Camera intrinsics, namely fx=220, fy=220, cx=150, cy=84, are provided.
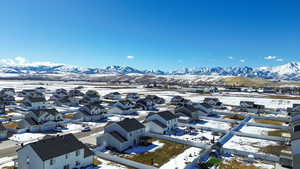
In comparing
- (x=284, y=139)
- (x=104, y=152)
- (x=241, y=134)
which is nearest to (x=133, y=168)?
(x=104, y=152)

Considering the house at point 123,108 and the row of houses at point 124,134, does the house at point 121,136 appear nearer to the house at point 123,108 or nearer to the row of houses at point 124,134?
the row of houses at point 124,134

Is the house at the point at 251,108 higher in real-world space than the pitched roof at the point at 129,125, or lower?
lower

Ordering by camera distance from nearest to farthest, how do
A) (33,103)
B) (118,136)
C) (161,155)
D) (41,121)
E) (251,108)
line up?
1. (161,155)
2. (118,136)
3. (41,121)
4. (33,103)
5. (251,108)

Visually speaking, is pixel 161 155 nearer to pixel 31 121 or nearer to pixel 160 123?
pixel 160 123

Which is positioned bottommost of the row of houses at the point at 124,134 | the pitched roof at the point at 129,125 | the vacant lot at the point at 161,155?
the vacant lot at the point at 161,155

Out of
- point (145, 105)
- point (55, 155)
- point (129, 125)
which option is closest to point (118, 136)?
point (129, 125)

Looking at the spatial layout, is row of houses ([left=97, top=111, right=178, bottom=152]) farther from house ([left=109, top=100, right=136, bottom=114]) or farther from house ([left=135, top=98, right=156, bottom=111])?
house ([left=135, top=98, right=156, bottom=111])

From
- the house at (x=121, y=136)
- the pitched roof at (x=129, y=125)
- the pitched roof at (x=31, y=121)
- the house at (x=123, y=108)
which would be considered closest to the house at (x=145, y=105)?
the house at (x=123, y=108)
